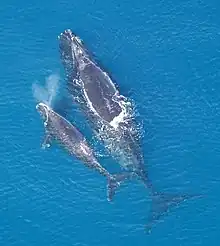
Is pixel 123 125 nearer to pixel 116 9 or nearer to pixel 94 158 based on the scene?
pixel 94 158

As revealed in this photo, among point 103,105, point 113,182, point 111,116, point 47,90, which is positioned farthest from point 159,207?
point 47,90

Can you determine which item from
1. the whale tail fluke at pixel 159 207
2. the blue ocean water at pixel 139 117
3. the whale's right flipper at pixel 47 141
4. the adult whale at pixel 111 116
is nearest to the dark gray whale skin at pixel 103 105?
the adult whale at pixel 111 116

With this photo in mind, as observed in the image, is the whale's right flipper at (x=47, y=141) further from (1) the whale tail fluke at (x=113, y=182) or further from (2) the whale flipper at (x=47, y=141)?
(1) the whale tail fluke at (x=113, y=182)

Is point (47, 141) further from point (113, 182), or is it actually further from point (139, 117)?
point (139, 117)

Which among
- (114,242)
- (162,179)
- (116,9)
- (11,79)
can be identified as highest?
(116,9)

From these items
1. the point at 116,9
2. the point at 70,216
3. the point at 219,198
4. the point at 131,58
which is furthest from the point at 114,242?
the point at 116,9

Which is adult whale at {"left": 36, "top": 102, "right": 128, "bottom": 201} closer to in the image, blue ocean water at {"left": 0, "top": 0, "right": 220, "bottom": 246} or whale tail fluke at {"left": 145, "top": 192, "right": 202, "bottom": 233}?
blue ocean water at {"left": 0, "top": 0, "right": 220, "bottom": 246}
